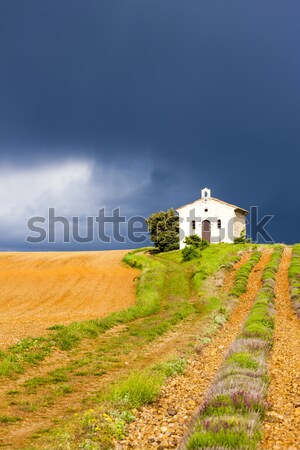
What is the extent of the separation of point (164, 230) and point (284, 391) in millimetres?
64006

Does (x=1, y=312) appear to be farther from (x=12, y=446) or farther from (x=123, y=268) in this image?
(x=123, y=268)

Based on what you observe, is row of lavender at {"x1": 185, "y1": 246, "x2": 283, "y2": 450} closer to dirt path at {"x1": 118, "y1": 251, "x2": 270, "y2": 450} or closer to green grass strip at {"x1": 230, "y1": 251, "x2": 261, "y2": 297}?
dirt path at {"x1": 118, "y1": 251, "x2": 270, "y2": 450}

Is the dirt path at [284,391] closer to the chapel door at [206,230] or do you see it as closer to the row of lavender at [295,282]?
the row of lavender at [295,282]

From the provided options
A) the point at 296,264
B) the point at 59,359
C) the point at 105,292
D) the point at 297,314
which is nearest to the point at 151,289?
the point at 105,292

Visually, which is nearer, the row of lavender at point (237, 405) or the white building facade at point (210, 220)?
the row of lavender at point (237, 405)

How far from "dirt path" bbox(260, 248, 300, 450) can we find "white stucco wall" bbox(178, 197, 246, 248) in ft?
159

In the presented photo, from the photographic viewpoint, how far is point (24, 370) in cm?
1473

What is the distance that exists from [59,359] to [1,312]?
49.9 feet

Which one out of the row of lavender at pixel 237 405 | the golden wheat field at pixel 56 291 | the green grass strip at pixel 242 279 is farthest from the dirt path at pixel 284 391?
the golden wheat field at pixel 56 291

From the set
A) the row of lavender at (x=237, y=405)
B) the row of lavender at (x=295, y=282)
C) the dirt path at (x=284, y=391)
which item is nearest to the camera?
the row of lavender at (x=237, y=405)

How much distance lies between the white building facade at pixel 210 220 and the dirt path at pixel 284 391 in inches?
1913

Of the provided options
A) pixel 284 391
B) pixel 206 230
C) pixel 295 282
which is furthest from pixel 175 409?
pixel 206 230

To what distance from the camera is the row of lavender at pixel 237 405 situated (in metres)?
6.61

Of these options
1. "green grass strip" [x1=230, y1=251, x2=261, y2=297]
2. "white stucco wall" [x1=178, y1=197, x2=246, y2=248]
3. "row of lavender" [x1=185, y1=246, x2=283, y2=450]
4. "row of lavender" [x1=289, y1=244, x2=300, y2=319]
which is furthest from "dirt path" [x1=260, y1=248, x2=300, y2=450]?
"white stucco wall" [x1=178, y1=197, x2=246, y2=248]
